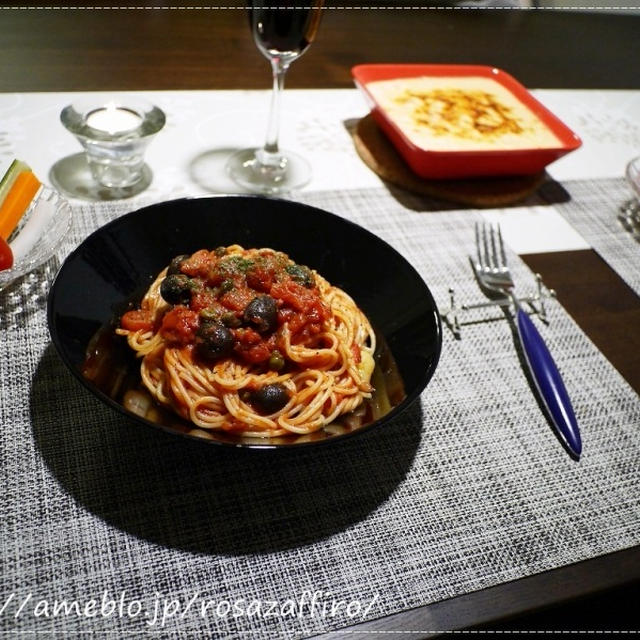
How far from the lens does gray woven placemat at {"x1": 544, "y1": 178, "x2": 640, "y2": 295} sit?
198 centimetres

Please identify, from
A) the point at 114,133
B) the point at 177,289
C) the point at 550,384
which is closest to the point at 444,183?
the point at 550,384

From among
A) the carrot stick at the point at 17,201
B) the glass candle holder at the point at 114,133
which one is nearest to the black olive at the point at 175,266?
the carrot stick at the point at 17,201

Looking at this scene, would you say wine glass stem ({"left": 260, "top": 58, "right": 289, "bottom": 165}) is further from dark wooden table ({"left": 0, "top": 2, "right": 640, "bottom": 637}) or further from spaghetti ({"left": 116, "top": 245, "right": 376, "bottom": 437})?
spaghetti ({"left": 116, "top": 245, "right": 376, "bottom": 437})

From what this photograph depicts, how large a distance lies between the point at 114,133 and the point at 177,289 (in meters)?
0.86

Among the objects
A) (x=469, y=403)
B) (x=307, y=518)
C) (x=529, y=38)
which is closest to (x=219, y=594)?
(x=307, y=518)

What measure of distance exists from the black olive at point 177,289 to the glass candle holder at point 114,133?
2.42 ft

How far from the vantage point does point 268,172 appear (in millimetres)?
2115

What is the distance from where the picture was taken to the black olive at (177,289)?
1.28 m

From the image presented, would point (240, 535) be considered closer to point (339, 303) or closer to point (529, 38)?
point (339, 303)

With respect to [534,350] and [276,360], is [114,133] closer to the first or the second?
[276,360]

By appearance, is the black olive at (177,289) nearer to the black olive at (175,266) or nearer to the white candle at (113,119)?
the black olive at (175,266)

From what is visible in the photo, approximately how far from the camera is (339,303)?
1.50 metres

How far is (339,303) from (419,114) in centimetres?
115

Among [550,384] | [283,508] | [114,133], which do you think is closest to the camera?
[283,508]
